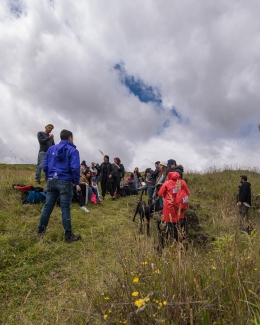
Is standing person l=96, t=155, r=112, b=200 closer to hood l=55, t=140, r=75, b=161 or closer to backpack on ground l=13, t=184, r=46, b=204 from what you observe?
backpack on ground l=13, t=184, r=46, b=204

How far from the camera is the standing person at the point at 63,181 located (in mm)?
4402

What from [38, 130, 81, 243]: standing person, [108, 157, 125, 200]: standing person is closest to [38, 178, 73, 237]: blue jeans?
[38, 130, 81, 243]: standing person

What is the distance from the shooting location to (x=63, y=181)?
4.41m

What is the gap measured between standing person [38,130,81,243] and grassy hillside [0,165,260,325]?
Answer: 12.6 inches

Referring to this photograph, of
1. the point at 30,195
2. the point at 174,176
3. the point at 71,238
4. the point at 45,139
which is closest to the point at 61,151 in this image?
the point at 71,238

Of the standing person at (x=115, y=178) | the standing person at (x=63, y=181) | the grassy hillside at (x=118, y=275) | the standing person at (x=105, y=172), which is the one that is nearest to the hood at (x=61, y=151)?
the standing person at (x=63, y=181)

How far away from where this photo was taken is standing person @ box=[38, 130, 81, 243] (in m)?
4.40

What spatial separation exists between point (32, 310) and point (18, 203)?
13.0 ft

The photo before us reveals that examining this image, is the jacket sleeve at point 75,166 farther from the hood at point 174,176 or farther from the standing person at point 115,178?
the standing person at point 115,178

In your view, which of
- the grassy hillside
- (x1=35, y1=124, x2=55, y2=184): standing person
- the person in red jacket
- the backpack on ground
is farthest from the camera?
(x1=35, y1=124, x2=55, y2=184): standing person

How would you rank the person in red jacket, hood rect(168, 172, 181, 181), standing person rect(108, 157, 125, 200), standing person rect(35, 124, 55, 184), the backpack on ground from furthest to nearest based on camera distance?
standing person rect(108, 157, 125, 200) → standing person rect(35, 124, 55, 184) → the backpack on ground → hood rect(168, 172, 181, 181) → the person in red jacket

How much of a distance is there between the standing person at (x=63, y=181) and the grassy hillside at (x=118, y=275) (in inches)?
12.6

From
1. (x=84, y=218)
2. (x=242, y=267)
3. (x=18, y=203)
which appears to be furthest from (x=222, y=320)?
(x=18, y=203)

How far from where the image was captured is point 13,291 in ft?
10.3
